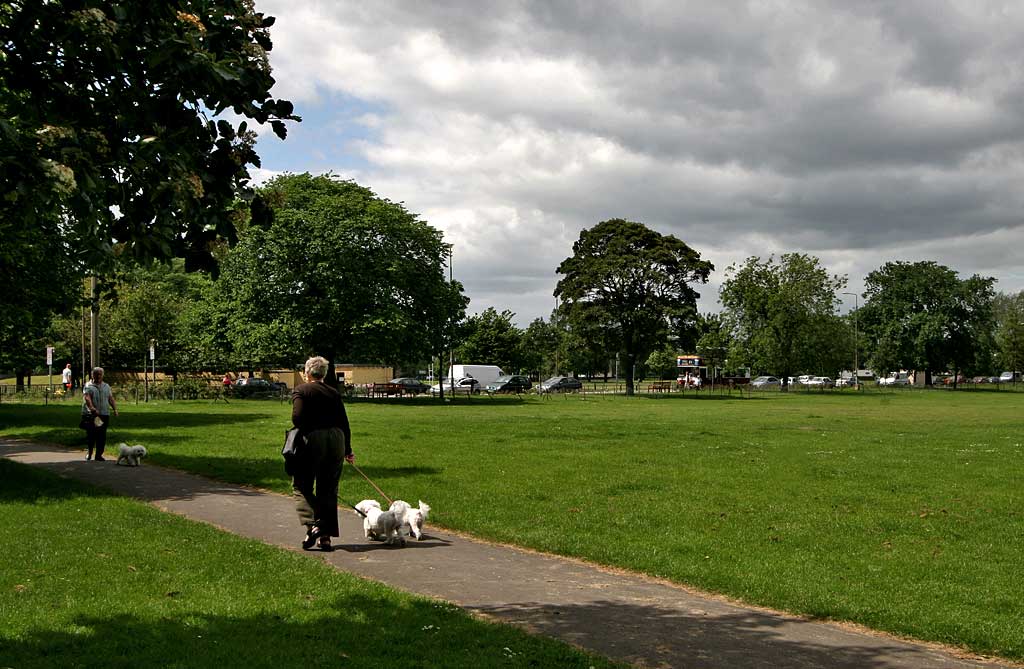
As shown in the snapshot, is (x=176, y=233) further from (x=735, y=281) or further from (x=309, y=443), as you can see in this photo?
(x=735, y=281)

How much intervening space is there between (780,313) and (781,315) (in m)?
0.26

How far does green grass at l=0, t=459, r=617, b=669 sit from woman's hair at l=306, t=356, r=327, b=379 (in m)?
1.79

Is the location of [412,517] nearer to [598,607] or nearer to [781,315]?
[598,607]

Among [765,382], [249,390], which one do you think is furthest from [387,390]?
[765,382]

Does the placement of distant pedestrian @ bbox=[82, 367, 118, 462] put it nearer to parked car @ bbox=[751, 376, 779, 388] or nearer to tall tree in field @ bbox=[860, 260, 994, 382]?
parked car @ bbox=[751, 376, 779, 388]

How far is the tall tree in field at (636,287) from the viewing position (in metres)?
Answer: 64.5

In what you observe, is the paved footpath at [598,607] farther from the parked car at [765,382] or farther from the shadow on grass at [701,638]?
the parked car at [765,382]

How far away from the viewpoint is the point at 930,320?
318 feet

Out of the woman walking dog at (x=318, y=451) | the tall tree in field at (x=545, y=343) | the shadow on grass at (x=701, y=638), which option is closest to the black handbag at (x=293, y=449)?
the woman walking dog at (x=318, y=451)

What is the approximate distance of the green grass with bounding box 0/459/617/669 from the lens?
218 inches

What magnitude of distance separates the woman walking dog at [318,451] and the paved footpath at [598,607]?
0.32 m

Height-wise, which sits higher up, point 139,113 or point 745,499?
point 139,113

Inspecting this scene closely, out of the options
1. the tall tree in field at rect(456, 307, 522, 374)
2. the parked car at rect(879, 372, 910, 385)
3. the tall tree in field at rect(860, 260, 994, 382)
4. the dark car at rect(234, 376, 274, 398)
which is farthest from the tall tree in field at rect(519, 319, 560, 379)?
the dark car at rect(234, 376, 274, 398)

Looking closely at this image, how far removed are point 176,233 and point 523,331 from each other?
83.8 metres
